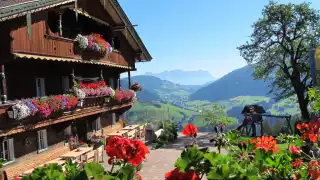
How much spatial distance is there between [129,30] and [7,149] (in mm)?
14159

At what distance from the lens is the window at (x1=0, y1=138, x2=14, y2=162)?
15.0 m

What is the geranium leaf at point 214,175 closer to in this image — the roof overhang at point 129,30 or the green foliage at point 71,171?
the green foliage at point 71,171

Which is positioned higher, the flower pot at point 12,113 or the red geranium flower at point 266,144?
the red geranium flower at point 266,144

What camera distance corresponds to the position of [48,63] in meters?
18.9

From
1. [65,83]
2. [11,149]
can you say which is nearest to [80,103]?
[65,83]

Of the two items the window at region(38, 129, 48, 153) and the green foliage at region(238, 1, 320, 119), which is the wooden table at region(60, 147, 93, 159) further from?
the green foliage at region(238, 1, 320, 119)

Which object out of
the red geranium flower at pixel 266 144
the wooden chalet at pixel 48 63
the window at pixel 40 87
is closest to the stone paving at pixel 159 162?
the wooden chalet at pixel 48 63

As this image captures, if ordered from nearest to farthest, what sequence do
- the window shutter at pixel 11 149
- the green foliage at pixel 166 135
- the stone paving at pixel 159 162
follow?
the window shutter at pixel 11 149 < the stone paving at pixel 159 162 < the green foliage at pixel 166 135

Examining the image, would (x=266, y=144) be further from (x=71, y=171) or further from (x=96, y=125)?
(x=96, y=125)

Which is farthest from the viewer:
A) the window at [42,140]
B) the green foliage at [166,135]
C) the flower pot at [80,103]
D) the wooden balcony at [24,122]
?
the green foliage at [166,135]

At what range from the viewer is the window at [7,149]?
591 inches

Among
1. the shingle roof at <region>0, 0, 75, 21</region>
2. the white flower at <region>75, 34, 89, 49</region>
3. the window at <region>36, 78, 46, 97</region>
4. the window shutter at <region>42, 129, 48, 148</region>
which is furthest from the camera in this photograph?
the white flower at <region>75, 34, 89, 49</region>

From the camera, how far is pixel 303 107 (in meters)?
33.7

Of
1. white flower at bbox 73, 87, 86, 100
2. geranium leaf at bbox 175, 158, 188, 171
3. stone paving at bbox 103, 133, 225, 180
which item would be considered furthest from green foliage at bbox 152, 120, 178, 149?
geranium leaf at bbox 175, 158, 188, 171
